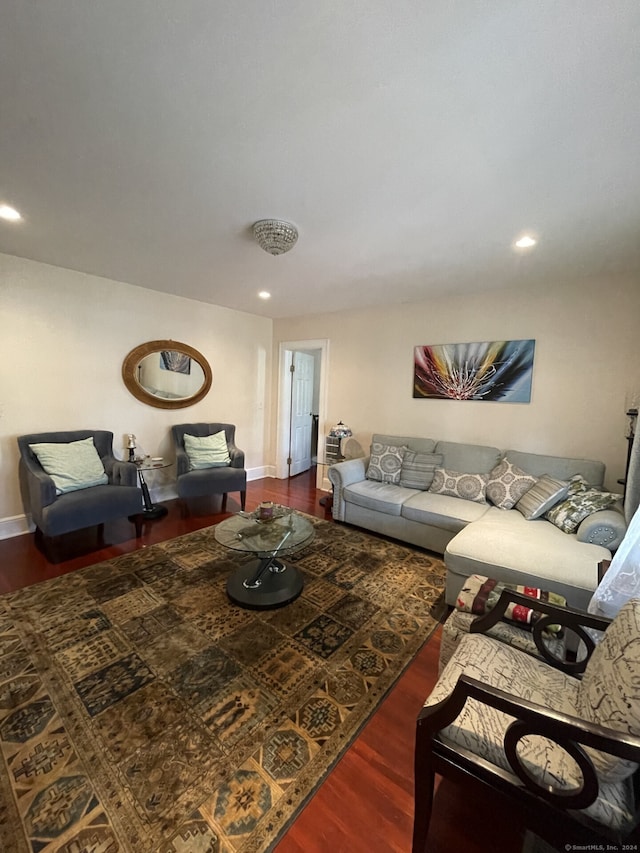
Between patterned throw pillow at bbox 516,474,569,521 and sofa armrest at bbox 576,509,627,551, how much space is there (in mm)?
333

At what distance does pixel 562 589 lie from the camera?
6.09ft

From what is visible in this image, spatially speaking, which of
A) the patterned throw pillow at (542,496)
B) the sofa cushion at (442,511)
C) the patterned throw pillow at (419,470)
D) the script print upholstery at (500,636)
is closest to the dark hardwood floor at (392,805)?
the script print upholstery at (500,636)

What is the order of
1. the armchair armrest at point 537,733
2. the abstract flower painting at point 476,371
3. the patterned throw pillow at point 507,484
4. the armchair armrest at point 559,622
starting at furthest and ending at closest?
the abstract flower painting at point 476,371 → the patterned throw pillow at point 507,484 → the armchair armrest at point 559,622 → the armchair armrest at point 537,733

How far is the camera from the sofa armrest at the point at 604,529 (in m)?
2.10

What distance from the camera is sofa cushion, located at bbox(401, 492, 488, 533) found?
2.77 metres

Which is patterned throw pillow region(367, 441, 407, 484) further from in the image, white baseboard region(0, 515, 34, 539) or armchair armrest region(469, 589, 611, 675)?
white baseboard region(0, 515, 34, 539)

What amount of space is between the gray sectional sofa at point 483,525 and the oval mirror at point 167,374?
2193mm

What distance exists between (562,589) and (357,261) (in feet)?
8.67

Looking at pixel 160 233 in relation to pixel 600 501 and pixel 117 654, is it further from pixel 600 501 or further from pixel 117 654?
pixel 600 501

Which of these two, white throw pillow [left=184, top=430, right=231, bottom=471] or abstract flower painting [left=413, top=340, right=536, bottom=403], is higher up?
abstract flower painting [left=413, top=340, right=536, bottom=403]

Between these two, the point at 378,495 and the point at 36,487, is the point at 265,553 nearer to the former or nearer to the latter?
the point at 378,495

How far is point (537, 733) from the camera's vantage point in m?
0.85

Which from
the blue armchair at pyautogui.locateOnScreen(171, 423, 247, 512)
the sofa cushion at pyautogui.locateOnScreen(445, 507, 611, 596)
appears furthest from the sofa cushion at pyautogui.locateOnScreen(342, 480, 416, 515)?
the blue armchair at pyautogui.locateOnScreen(171, 423, 247, 512)

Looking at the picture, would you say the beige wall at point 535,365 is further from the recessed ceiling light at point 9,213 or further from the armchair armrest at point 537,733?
the recessed ceiling light at point 9,213
